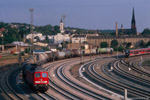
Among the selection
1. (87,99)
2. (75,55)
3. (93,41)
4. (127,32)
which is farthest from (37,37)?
(87,99)

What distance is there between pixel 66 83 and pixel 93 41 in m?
108

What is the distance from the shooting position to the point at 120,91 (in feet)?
87.7

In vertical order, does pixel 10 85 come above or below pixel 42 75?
below

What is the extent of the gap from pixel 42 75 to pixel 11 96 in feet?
11.0

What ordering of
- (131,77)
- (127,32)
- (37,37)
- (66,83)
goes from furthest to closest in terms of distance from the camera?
(127,32) → (37,37) → (131,77) → (66,83)

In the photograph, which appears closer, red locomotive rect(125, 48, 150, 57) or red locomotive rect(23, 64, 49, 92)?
red locomotive rect(23, 64, 49, 92)

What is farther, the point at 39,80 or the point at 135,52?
the point at 135,52

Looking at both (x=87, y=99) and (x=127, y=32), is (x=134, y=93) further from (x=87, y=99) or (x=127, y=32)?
(x=127, y=32)

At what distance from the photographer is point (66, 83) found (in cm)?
3161

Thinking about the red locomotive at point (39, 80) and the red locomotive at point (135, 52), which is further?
the red locomotive at point (135, 52)

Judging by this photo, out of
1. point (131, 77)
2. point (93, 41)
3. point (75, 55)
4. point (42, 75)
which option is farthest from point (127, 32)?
point (42, 75)

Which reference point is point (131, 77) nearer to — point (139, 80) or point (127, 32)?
point (139, 80)

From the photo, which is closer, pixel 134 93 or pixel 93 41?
pixel 134 93

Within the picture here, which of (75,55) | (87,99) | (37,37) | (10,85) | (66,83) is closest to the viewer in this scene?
(87,99)
